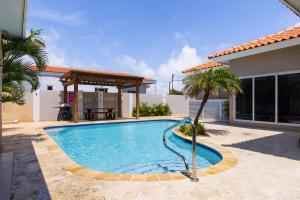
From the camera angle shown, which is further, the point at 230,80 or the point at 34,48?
the point at 230,80

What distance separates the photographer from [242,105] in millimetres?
13633

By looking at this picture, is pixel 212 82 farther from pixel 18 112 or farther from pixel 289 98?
pixel 18 112

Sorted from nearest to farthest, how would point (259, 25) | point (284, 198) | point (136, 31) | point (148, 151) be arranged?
1. point (284, 198)
2. point (148, 151)
3. point (259, 25)
4. point (136, 31)

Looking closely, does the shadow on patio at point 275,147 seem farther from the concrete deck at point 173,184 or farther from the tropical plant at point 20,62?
the tropical plant at point 20,62

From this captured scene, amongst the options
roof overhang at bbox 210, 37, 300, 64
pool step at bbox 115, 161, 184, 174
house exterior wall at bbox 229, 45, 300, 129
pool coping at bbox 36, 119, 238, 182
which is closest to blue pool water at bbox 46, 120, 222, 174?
pool step at bbox 115, 161, 184, 174

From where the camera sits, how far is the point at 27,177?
448 cm

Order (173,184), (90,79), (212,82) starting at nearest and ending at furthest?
(173,184), (212,82), (90,79)

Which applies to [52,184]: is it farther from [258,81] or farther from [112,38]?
[112,38]

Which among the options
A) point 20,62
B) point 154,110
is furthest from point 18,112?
point 154,110

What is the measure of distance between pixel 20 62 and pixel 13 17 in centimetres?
241

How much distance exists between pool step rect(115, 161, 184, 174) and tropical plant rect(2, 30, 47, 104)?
5.57 meters

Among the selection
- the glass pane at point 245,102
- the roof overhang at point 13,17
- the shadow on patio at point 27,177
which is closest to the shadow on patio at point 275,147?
the glass pane at point 245,102

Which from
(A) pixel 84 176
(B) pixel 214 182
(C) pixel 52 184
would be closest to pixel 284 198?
(B) pixel 214 182

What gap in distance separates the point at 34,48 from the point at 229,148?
27.2 feet
